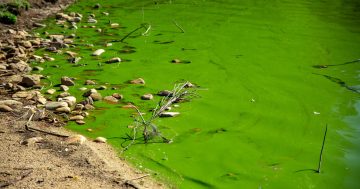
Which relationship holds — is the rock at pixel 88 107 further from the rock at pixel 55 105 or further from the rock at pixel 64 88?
the rock at pixel 64 88

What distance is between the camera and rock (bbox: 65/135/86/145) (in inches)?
214

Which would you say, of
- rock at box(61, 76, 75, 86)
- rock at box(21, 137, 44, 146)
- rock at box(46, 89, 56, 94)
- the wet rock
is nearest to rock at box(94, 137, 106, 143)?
rock at box(21, 137, 44, 146)

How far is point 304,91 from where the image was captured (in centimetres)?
738

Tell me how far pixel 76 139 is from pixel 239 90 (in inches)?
116

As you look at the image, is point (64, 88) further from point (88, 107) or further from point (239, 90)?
point (239, 90)

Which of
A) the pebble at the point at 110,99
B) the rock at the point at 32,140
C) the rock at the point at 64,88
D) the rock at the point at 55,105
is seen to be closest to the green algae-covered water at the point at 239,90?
the pebble at the point at 110,99

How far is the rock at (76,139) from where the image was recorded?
17.9 ft

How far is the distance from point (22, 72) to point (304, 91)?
4.68 meters

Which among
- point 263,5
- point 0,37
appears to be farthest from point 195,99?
point 263,5

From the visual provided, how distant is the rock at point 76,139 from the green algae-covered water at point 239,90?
0.31 metres

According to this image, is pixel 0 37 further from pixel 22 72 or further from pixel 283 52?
pixel 283 52

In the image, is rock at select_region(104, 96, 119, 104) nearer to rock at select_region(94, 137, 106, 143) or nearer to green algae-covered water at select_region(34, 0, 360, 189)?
green algae-covered water at select_region(34, 0, 360, 189)

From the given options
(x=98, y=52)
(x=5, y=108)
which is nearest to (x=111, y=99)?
(x=5, y=108)

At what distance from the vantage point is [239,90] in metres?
7.46
